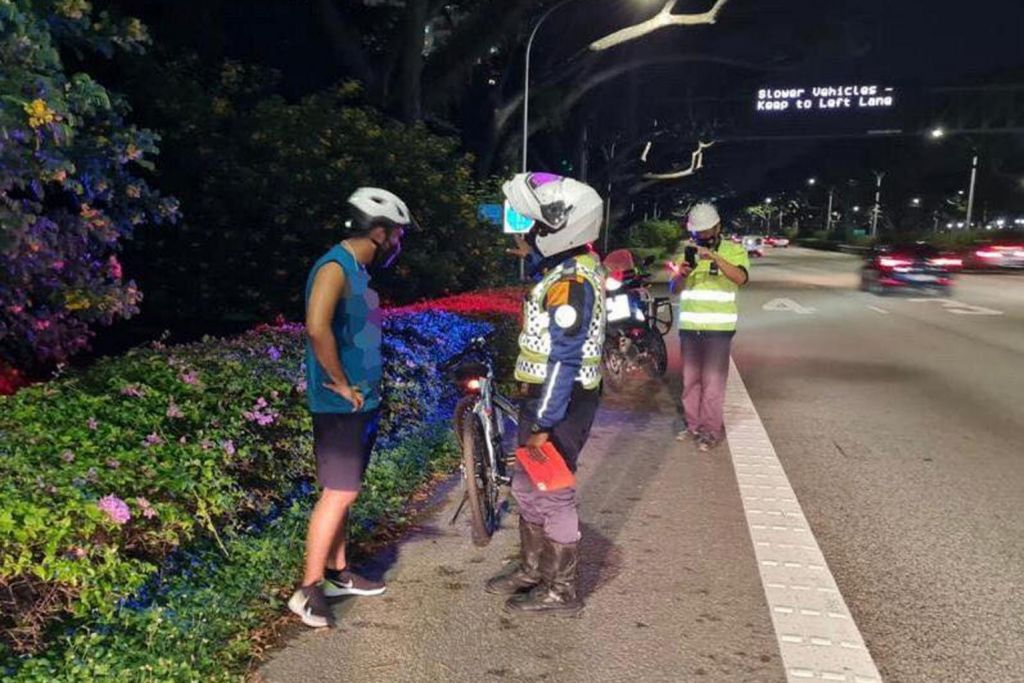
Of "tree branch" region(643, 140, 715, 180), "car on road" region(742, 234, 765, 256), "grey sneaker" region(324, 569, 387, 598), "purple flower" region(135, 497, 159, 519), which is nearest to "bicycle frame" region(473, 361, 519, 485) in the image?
"grey sneaker" region(324, 569, 387, 598)

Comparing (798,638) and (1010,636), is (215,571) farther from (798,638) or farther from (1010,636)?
(1010,636)

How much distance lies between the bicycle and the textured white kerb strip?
1.42m

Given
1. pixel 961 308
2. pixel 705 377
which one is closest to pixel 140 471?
pixel 705 377

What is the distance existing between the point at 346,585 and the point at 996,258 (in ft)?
131

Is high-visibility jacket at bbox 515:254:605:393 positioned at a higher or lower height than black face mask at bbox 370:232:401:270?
lower

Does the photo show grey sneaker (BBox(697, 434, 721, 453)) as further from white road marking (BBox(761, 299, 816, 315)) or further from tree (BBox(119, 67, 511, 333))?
white road marking (BBox(761, 299, 816, 315))

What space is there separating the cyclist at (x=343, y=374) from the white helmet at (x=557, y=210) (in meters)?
0.52

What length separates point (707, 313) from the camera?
21.7ft

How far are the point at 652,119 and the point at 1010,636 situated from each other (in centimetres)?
3988

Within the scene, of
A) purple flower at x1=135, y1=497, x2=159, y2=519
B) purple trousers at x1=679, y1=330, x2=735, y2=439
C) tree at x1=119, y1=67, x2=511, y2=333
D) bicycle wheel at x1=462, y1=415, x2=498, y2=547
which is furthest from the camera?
tree at x1=119, y1=67, x2=511, y2=333

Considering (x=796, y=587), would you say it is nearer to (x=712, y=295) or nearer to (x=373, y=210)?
(x=373, y=210)

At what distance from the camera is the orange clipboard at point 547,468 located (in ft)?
12.2

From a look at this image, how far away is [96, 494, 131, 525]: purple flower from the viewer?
270cm

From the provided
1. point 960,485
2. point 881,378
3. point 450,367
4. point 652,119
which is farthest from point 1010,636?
point 652,119
